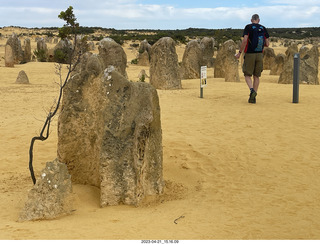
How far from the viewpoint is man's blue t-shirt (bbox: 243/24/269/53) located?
34.8ft

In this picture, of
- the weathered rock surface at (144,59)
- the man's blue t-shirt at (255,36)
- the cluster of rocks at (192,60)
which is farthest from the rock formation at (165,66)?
the weathered rock surface at (144,59)

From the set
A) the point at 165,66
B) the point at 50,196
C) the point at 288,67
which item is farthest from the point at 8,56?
the point at 50,196

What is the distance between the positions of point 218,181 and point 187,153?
126 centimetres

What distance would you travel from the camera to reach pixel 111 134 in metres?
4.93

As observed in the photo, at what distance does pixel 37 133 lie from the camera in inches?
326

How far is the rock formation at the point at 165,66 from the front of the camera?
580 inches

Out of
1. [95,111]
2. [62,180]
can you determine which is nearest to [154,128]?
[95,111]

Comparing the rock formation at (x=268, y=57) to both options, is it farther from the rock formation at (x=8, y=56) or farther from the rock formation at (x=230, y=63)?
the rock formation at (x=8, y=56)

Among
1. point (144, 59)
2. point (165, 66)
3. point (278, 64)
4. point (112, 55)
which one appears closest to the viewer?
point (112, 55)

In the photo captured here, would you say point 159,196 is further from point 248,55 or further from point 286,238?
point 248,55

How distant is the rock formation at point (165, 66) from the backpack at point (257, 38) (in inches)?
171

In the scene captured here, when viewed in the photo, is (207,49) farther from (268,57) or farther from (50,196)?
(50,196)

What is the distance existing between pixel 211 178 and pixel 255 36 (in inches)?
222

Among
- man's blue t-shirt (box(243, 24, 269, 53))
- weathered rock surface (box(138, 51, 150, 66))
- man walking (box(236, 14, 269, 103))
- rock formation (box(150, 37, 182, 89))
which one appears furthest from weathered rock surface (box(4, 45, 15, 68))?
man's blue t-shirt (box(243, 24, 269, 53))
